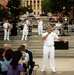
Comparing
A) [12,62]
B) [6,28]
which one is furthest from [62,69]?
[6,28]

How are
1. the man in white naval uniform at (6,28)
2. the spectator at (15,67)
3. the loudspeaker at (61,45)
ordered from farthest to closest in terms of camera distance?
the man in white naval uniform at (6,28) → the loudspeaker at (61,45) → the spectator at (15,67)

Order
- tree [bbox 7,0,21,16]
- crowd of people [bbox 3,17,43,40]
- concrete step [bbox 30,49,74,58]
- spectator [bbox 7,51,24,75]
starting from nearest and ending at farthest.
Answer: spectator [bbox 7,51,24,75]
concrete step [bbox 30,49,74,58]
crowd of people [bbox 3,17,43,40]
tree [bbox 7,0,21,16]

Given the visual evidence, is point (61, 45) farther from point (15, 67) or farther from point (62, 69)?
point (15, 67)

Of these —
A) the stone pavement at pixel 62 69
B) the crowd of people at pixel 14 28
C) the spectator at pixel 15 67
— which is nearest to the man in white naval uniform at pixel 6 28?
the crowd of people at pixel 14 28

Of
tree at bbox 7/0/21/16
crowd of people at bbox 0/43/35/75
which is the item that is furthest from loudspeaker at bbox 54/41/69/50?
tree at bbox 7/0/21/16

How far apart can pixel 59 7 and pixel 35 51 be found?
41484 millimetres

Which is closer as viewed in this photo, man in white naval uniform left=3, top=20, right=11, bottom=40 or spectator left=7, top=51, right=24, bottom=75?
spectator left=7, top=51, right=24, bottom=75

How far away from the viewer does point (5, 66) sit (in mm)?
8594

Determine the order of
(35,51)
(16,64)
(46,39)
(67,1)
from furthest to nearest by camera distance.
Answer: (67,1) < (35,51) < (46,39) < (16,64)

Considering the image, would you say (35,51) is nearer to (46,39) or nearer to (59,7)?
(46,39)

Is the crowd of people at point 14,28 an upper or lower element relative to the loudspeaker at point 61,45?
upper

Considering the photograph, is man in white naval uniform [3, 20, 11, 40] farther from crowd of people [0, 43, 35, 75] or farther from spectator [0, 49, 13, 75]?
spectator [0, 49, 13, 75]

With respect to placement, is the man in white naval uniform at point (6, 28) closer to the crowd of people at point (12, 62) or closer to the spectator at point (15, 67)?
the crowd of people at point (12, 62)

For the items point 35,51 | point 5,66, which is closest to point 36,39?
point 35,51
